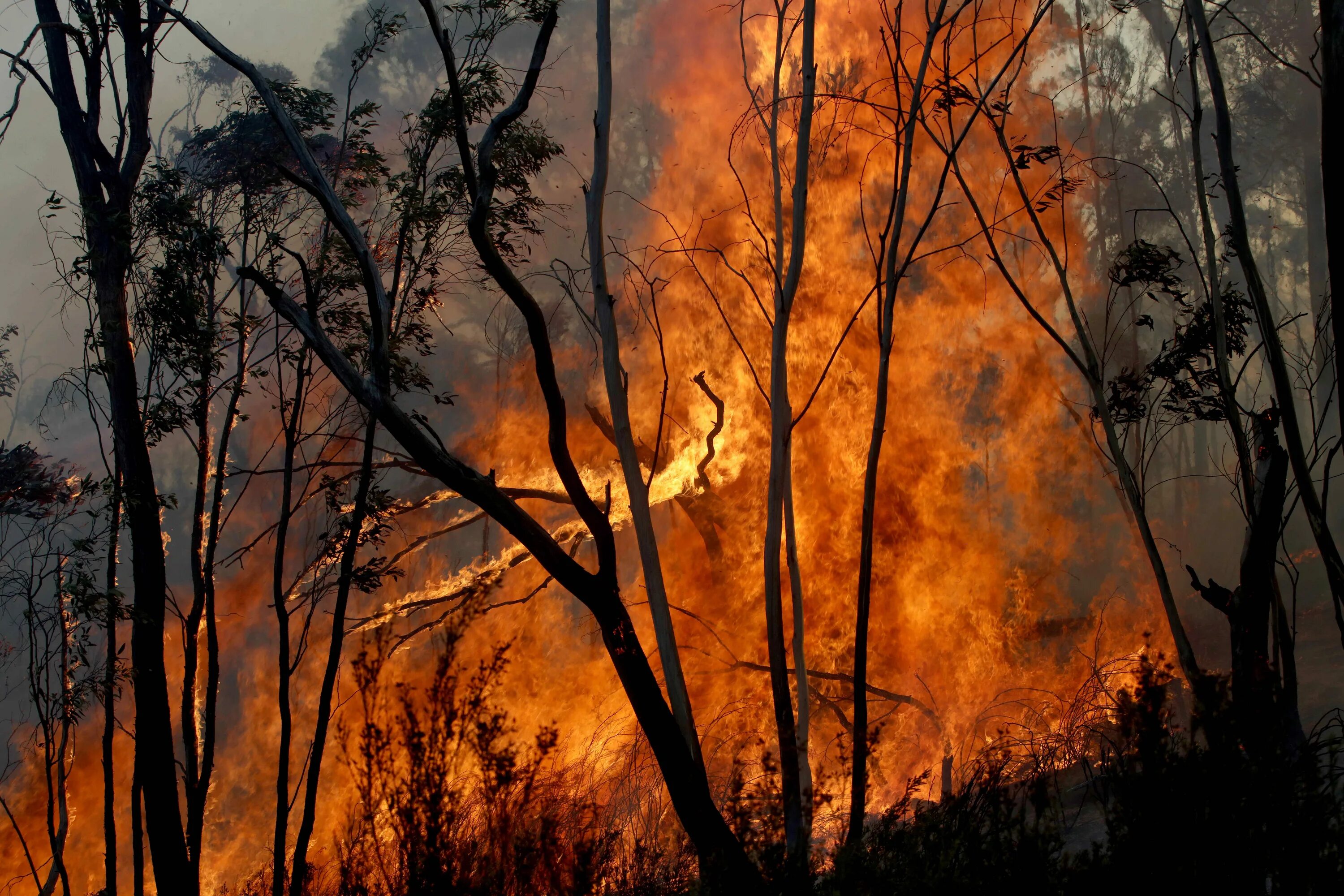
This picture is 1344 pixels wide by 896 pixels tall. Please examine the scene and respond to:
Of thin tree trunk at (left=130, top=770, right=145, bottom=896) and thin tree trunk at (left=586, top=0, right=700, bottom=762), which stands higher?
thin tree trunk at (left=586, top=0, right=700, bottom=762)

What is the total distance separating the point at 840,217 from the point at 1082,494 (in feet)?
16.6

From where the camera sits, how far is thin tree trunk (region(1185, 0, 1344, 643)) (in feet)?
9.11

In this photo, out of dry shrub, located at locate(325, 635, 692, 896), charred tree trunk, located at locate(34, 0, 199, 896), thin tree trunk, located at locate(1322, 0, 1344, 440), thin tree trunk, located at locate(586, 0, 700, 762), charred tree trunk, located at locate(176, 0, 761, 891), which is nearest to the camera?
thin tree trunk, located at locate(1322, 0, 1344, 440)

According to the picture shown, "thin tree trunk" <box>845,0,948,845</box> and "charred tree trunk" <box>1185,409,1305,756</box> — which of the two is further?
"thin tree trunk" <box>845,0,948,845</box>

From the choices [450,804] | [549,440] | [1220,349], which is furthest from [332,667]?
[1220,349]

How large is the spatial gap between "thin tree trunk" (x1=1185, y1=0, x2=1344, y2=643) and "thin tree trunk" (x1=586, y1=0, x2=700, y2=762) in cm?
224

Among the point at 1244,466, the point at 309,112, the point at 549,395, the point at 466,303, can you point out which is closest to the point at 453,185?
A: the point at 309,112

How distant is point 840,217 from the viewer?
9352mm

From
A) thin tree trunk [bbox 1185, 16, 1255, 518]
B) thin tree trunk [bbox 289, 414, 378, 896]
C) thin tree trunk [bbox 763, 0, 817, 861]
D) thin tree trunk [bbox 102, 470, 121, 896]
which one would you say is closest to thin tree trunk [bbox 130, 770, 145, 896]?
thin tree trunk [bbox 102, 470, 121, 896]

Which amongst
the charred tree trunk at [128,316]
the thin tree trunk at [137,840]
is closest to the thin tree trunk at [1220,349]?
the charred tree trunk at [128,316]

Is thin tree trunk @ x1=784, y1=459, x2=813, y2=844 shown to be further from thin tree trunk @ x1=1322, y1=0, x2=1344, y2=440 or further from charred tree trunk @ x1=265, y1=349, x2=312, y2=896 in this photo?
charred tree trunk @ x1=265, y1=349, x2=312, y2=896

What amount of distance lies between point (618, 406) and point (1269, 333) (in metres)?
2.41

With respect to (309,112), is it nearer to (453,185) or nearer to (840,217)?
(453,185)

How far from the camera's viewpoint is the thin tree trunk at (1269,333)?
278 centimetres
